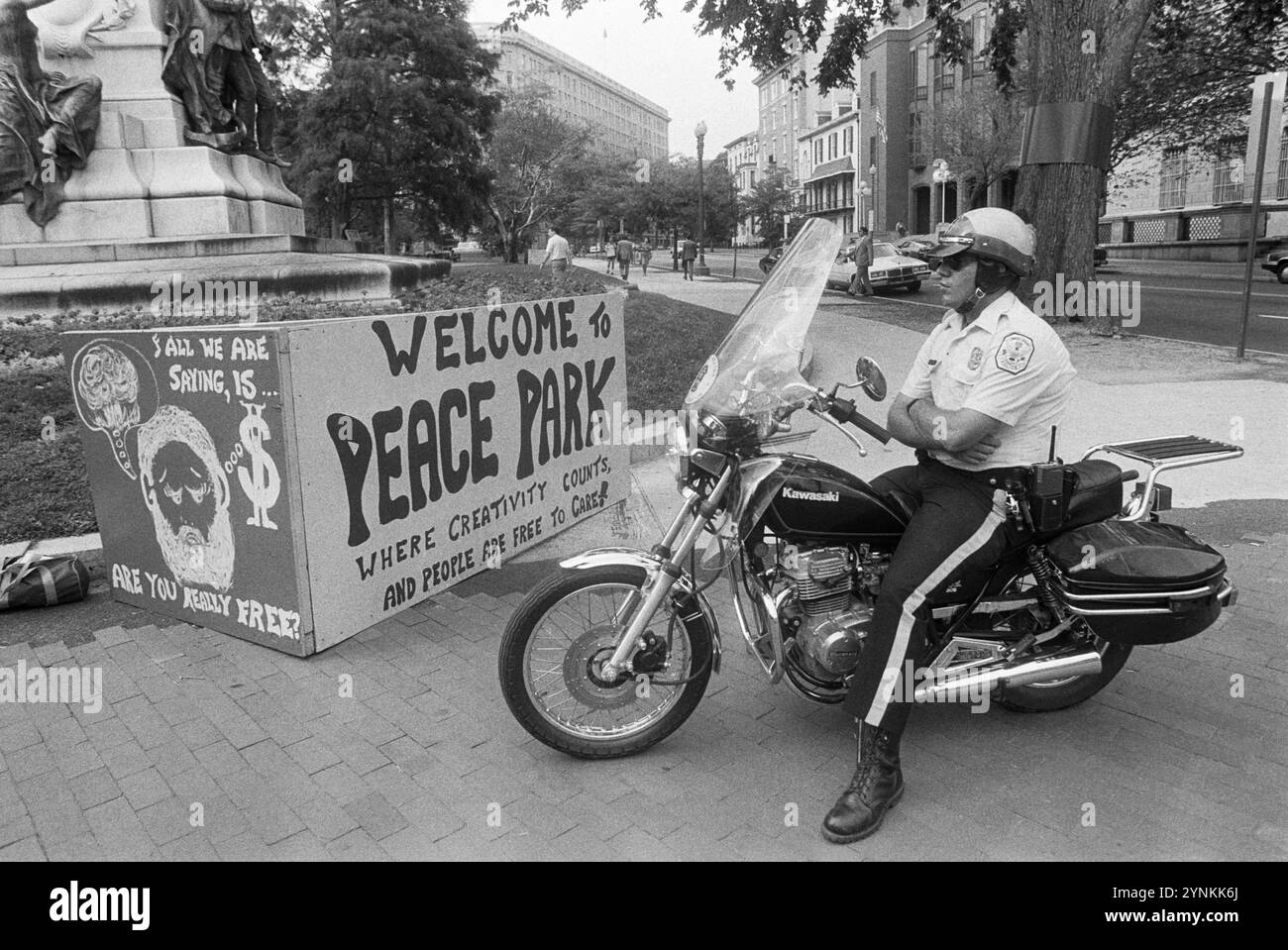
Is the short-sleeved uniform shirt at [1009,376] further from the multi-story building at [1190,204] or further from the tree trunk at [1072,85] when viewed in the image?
the multi-story building at [1190,204]

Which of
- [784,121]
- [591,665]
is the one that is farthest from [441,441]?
[784,121]

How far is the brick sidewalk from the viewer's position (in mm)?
2988

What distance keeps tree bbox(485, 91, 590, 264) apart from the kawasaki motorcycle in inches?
2080

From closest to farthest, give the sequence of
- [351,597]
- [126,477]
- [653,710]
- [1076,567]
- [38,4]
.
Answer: [1076,567] → [653,710] → [351,597] → [126,477] → [38,4]

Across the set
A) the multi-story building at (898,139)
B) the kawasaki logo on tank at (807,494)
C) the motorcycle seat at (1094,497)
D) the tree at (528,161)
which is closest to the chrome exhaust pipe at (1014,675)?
the motorcycle seat at (1094,497)

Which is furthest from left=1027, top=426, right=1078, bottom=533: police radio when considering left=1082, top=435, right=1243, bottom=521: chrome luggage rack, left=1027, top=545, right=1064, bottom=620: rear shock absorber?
left=1082, top=435, right=1243, bottom=521: chrome luggage rack

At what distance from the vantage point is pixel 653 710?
3582 millimetres

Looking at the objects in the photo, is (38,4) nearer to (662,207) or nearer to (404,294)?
(404,294)

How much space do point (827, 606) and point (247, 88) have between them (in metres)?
14.8

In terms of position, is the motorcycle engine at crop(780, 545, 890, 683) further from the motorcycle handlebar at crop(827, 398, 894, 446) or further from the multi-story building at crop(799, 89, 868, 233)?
the multi-story building at crop(799, 89, 868, 233)

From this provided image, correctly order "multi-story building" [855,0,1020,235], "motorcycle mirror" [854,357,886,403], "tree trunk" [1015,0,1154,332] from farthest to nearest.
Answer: "multi-story building" [855,0,1020,235] < "tree trunk" [1015,0,1154,332] < "motorcycle mirror" [854,357,886,403]

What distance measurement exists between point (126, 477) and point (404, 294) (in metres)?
9.30
